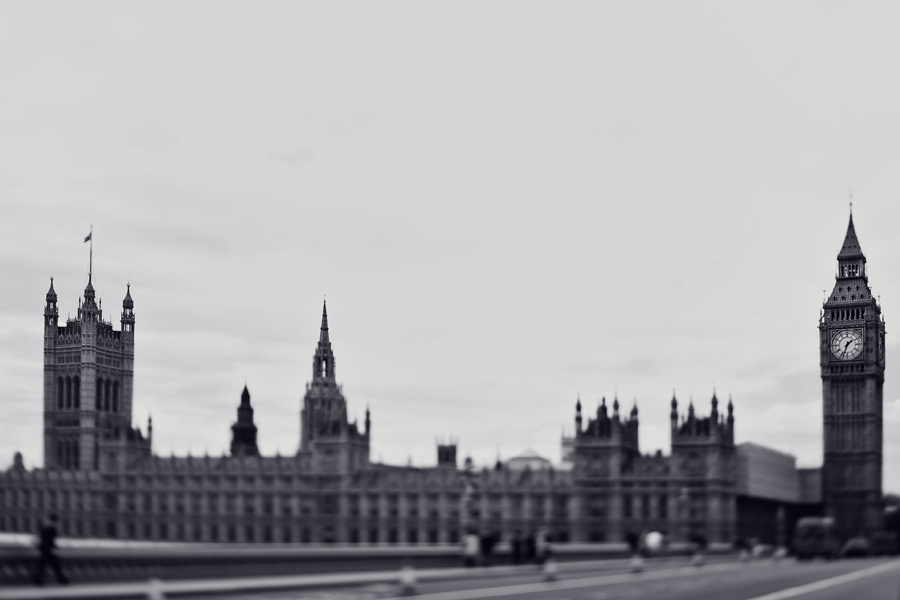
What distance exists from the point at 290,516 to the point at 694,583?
117 m

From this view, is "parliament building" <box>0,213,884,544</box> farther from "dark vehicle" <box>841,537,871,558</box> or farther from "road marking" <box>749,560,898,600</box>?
"road marking" <box>749,560,898,600</box>

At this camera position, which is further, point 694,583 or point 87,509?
point 87,509

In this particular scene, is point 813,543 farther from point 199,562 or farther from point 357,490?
point 357,490

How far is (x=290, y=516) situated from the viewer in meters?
162

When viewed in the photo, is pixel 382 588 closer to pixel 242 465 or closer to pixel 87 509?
pixel 242 465

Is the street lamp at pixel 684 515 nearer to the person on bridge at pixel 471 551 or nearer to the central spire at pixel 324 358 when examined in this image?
the central spire at pixel 324 358

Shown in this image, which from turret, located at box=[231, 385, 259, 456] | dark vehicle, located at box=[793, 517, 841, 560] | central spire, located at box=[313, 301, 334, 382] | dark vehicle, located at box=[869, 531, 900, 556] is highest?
central spire, located at box=[313, 301, 334, 382]

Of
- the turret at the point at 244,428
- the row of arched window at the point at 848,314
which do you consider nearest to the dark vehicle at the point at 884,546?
the row of arched window at the point at 848,314

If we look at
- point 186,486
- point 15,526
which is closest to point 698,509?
point 186,486

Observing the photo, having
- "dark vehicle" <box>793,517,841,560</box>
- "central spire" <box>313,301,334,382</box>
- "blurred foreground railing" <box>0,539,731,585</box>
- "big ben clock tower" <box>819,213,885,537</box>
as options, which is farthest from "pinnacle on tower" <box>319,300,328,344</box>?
"blurred foreground railing" <box>0,539,731,585</box>

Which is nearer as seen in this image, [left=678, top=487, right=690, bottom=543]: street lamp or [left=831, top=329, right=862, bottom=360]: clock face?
Answer: [left=678, top=487, right=690, bottom=543]: street lamp

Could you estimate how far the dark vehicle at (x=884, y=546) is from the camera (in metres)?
116

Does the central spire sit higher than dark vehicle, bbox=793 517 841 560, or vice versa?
the central spire

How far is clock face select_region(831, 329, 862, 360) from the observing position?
561 ft
